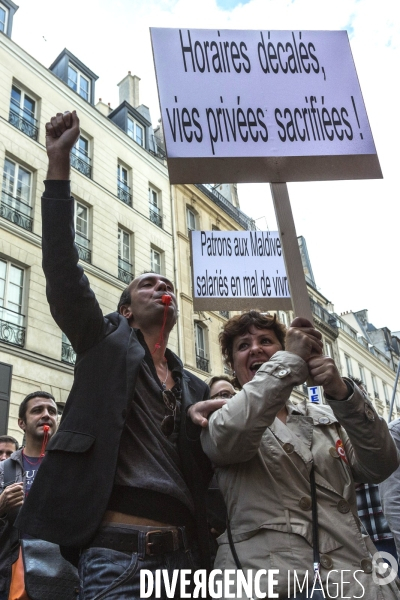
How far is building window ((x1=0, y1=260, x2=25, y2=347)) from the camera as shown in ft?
41.1

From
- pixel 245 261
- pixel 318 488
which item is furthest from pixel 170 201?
pixel 318 488

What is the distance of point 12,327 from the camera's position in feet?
41.6

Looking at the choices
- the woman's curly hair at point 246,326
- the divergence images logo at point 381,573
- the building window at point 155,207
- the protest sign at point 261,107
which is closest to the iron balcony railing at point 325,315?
the building window at point 155,207

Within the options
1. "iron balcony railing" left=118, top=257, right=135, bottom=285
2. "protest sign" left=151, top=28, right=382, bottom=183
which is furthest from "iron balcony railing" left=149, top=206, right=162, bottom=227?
"protest sign" left=151, top=28, right=382, bottom=183

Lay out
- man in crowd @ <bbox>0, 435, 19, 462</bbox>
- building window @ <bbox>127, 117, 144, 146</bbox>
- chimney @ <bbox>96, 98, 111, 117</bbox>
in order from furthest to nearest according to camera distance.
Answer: chimney @ <bbox>96, 98, 111, 117</bbox> < building window @ <bbox>127, 117, 144, 146</bbox> < man in crowd @ <bbox>0, 435, 19, 462</bbox>

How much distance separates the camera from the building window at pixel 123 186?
18.0 m

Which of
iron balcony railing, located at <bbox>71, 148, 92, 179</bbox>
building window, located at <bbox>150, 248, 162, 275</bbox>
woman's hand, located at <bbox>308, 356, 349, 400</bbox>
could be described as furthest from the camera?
building window, located at <bbox>150, 248, 162, 275</bbox>

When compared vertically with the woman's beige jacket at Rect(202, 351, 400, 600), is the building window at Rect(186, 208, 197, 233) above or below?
above

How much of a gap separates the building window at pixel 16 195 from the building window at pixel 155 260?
194 inches

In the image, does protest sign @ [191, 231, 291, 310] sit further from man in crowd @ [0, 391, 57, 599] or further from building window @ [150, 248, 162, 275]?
building window @ [150, 248, 162, 275]

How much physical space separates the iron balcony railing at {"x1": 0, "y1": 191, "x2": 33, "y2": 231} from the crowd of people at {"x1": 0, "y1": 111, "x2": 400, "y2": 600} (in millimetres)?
12487

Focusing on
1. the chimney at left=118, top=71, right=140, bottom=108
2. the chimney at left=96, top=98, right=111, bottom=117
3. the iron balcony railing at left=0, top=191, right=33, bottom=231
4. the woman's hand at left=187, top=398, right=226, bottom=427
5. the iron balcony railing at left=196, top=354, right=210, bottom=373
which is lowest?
the woman's hand at left=187, top=398, right=226, bottom=427

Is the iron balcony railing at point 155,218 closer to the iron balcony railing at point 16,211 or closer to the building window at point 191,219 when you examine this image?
the building window at point 191,219

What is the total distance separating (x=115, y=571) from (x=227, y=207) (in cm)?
2292
